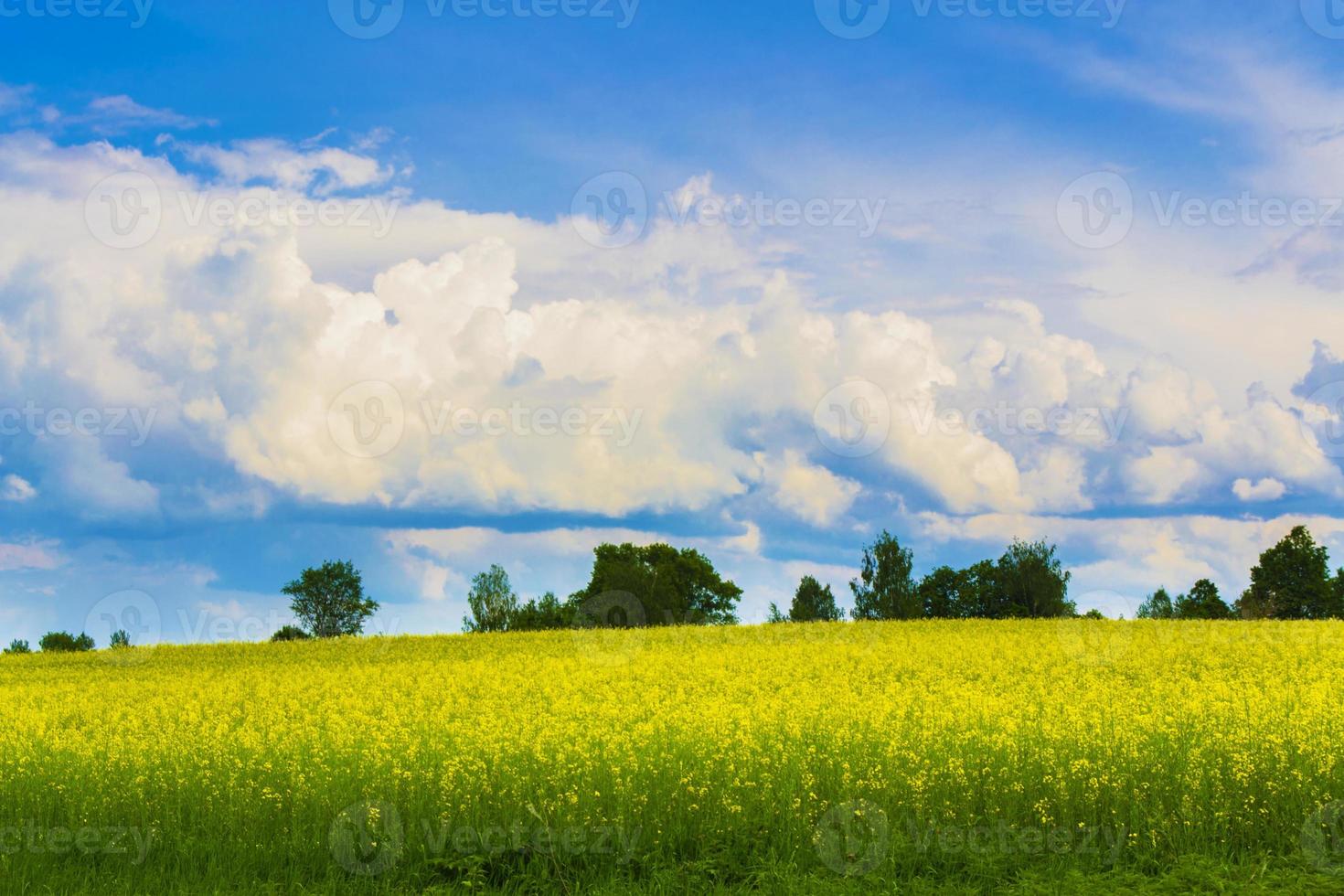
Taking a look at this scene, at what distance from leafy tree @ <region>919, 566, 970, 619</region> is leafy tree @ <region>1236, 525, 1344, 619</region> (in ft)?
61.1

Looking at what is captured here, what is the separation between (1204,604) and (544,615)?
46.2 meters

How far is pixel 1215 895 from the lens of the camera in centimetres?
1019

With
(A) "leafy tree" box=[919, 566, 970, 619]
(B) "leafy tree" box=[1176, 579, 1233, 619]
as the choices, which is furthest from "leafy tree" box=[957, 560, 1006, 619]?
(B) "leafy tree" box=[1176, 579, 1233, 619]

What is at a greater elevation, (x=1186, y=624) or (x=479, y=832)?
(x=1186, y=624)

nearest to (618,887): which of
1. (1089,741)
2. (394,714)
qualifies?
(1089,741)

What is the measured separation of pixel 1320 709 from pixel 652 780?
38.3 ft

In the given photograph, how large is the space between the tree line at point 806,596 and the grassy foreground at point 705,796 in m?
34.9

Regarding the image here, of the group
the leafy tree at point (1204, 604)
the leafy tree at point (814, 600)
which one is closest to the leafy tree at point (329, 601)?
the leafy tree at point (814, 600)

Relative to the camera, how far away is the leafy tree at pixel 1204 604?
229 feet

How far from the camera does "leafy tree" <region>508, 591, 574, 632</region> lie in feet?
236

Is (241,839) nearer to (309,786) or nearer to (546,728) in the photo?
(309,786)

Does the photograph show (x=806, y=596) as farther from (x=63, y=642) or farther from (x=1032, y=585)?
(x=63, y=642)

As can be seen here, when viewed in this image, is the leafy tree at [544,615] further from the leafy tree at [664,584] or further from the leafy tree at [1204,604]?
the leafy tree at [1204,604]

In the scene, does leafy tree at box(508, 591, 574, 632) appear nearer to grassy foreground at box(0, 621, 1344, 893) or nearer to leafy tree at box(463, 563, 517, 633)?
leafy tree at box(463, 563, 517, 633)
